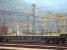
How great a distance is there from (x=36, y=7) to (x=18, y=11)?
3.09ft

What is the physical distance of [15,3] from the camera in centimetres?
836

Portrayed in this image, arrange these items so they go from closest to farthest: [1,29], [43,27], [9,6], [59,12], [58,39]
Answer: [58,39], [1,29], [43,27], [59,12], [9,6]

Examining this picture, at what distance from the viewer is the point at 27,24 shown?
7.11 m

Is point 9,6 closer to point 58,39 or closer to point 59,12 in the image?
point 59,12

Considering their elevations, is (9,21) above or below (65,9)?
below

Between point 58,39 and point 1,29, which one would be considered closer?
point 58,39

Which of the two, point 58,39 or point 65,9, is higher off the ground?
point 65,9

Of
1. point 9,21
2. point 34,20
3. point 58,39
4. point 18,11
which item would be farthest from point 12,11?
point 58,39

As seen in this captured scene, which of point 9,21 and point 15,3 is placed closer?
point 9,21

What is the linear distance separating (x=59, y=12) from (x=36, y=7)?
3.87 ft

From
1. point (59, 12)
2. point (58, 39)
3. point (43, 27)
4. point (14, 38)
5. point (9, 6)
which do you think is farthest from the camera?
point (9, 6)

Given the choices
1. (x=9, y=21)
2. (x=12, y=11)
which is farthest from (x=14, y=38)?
(x=12, y=11)

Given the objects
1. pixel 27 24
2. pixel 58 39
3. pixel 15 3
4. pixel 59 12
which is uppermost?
pixel 15 3

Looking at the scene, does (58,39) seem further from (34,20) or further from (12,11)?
(12,11)
